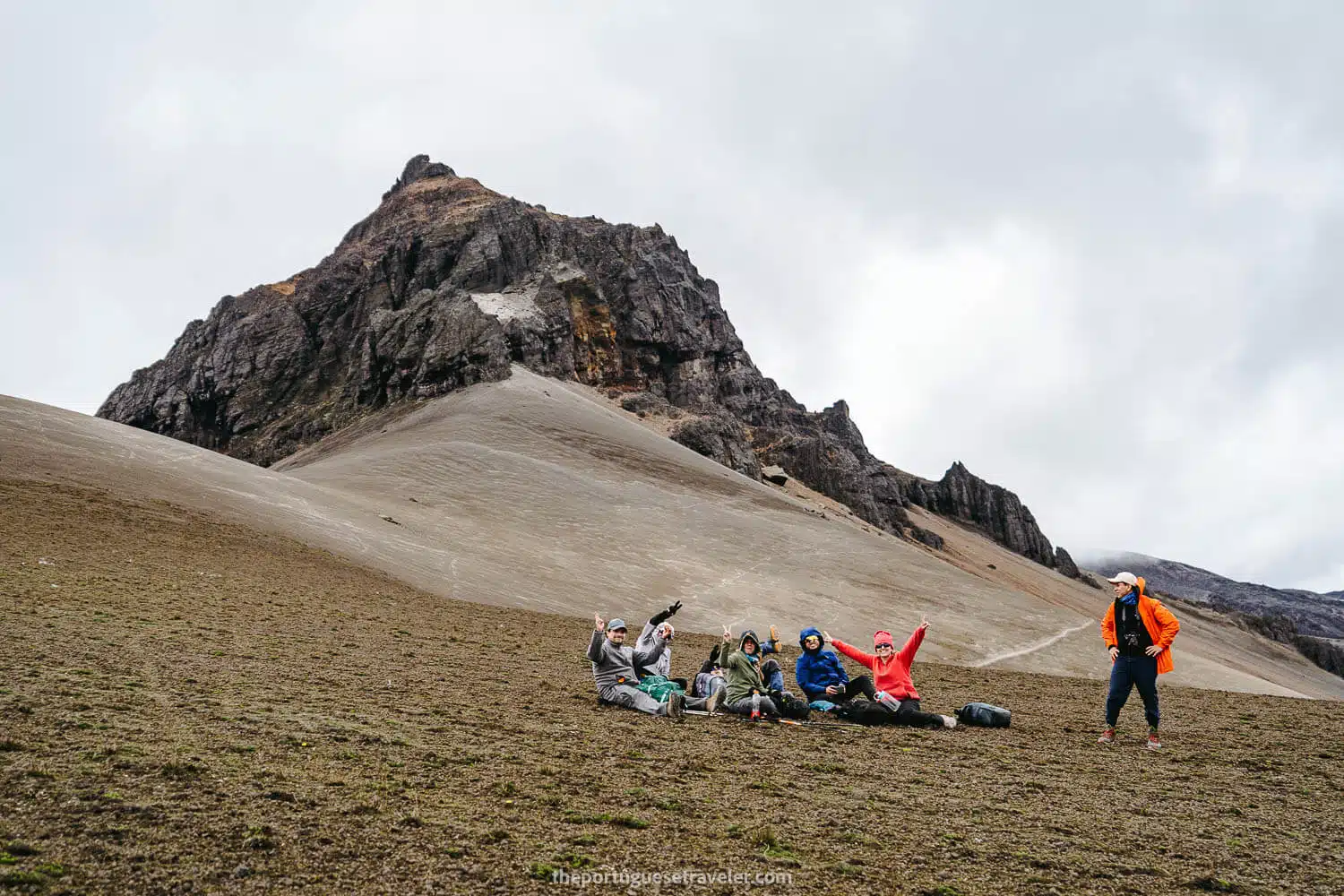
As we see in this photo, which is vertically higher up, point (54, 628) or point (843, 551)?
point (843, 551)

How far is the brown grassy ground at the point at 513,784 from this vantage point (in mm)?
5020

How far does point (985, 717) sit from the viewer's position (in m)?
11.6

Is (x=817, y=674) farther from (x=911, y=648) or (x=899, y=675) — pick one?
(x=911, y=648)

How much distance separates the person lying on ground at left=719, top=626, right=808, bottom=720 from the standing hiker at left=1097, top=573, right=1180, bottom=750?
4.22 meters

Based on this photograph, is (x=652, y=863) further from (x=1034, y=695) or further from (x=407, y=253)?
(x=407, y=253)

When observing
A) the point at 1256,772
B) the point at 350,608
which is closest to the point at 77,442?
the point at 350,608

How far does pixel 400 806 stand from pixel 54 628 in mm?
7936

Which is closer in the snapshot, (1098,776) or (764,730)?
(1098,776)

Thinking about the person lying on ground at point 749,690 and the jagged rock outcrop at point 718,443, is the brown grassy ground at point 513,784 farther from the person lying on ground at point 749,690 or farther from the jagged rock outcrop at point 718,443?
the jagged rock outcrop at point 718,443

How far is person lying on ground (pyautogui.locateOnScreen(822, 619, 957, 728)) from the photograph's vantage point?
36.7ft

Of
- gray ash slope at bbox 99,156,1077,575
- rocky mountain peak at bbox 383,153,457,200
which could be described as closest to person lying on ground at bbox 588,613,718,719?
gray ash slope at bbox 99,156,1077,575

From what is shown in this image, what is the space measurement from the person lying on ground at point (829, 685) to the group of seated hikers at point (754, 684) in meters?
0.01

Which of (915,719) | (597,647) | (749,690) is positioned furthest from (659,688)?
(915,719)

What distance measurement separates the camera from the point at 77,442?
2631cm
